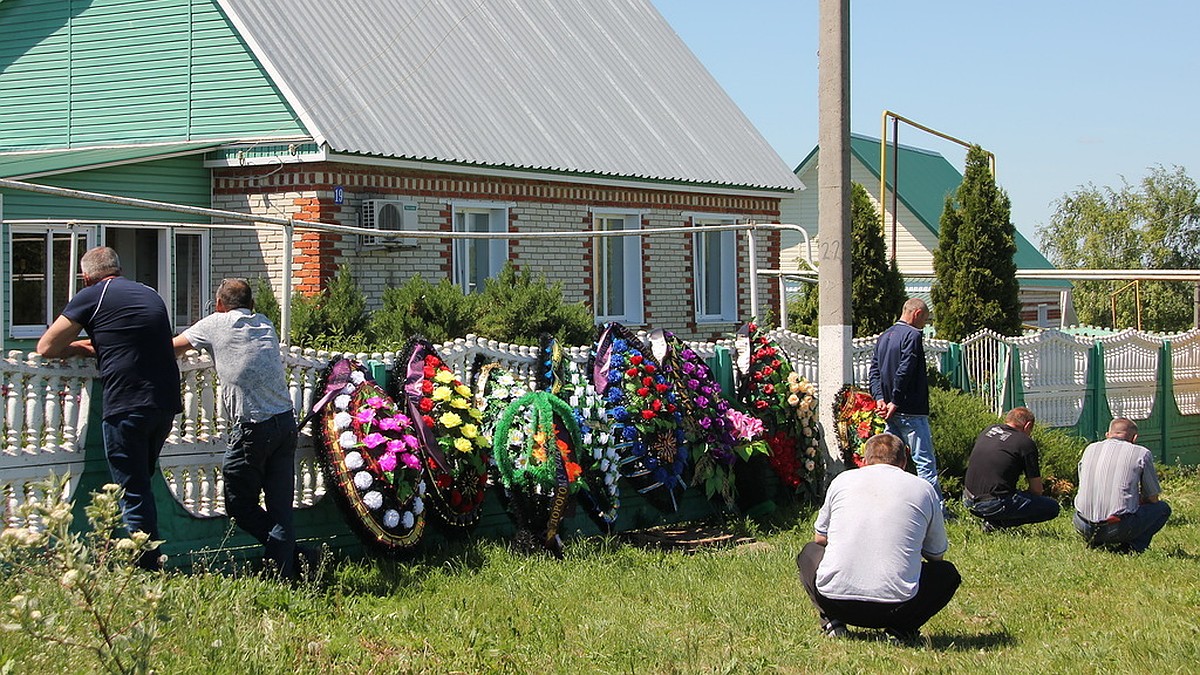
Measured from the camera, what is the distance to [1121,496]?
991 centimetres

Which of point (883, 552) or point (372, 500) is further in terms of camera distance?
point (372, 500)

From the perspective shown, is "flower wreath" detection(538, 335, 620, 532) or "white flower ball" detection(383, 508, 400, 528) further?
"flower wreath" detection(538, 335, 620, 532)

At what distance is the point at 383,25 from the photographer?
763 inches

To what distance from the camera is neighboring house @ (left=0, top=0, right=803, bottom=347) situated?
51.9 ft

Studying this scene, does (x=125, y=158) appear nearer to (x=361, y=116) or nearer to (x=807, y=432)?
(x=361, y=116)

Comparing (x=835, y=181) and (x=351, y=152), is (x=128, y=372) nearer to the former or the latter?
(x=835, y=181)

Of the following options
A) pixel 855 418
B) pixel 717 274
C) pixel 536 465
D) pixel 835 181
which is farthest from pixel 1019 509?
pixel 717 274

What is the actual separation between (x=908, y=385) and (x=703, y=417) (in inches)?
62.6

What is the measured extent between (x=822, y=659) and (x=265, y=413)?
3.17 m

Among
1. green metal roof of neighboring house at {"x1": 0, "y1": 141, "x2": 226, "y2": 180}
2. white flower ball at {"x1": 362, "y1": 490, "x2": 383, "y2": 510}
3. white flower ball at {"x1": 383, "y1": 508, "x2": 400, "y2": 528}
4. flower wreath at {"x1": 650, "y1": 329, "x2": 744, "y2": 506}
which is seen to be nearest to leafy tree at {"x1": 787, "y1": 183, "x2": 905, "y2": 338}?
flower wreath at {"x1": 650, "y1": 329, "x2": 744, "y2": 506}

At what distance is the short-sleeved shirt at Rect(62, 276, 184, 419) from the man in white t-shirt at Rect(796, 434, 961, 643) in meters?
3.41

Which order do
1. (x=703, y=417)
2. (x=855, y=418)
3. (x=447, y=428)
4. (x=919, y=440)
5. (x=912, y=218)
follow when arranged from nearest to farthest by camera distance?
(x=447, y=428) < (x=703, y=417) < (x=919, y=440) < (x=855, y=418) < (x=912, y=218)

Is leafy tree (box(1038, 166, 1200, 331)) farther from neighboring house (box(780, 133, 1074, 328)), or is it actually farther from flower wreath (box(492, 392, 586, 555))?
flower wreath (box(492, 392, 586, 555))

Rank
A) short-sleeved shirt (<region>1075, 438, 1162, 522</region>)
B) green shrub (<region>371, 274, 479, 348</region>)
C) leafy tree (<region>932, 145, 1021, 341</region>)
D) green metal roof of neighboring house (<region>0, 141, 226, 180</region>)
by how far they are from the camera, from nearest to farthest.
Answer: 1. short-sleeved shirt (<region>1075, 438, 1162, 522</region>)
2. green metal roof of neighboring house (<region>0, 141, 226, 180</region>)
3. green shrub (<region>371, 274, 479, 348</region>)
4. leafy tree (<region>932, 145, 1021, 341</region>)
